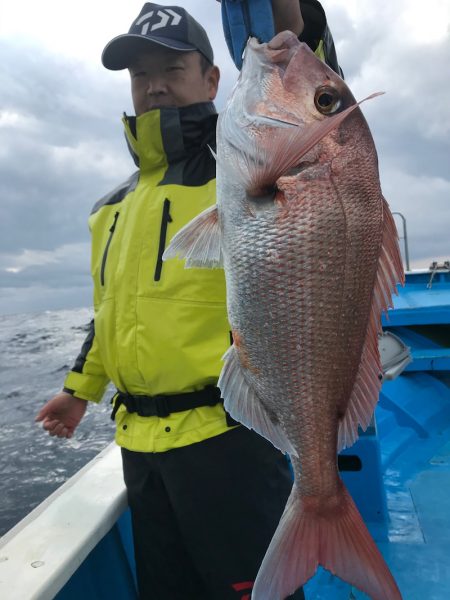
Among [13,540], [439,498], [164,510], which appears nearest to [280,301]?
[164,510]

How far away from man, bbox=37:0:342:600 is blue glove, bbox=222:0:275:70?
406 millimetres

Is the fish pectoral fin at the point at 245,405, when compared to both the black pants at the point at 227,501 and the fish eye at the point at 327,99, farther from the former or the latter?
the fish eye at the point at 327,99

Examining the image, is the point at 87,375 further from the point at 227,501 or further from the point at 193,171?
the point at 193,171

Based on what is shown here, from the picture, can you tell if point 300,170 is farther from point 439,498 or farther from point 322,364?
point 439,498

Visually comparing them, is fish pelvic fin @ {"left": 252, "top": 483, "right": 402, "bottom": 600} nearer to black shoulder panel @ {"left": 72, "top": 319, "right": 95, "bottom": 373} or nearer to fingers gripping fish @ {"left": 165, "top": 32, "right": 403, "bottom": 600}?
fingers gripping fish @ {"left": 165, "top": 32, "right": 403, "bottom": 600}

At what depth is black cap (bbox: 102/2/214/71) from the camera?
6.13 ft

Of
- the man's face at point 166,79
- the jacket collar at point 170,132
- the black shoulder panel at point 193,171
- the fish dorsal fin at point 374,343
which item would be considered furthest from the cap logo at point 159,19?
the fish dorsal fin at point 374,343

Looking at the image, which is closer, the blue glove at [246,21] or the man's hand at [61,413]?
the blue glove at [246,21]

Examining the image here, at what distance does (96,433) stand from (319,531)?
6792 mm

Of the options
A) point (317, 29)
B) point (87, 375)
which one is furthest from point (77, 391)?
point (317, 29)

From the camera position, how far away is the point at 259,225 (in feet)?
3.88

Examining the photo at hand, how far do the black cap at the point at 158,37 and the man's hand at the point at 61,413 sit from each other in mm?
1464

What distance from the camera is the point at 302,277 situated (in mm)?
1165

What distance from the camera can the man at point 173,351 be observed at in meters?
1.71
